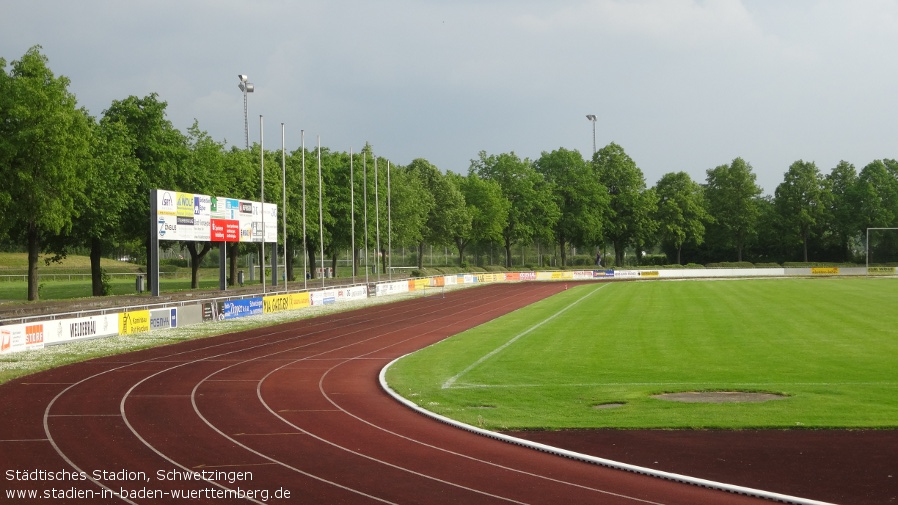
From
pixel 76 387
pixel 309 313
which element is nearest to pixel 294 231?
pixel 309 313

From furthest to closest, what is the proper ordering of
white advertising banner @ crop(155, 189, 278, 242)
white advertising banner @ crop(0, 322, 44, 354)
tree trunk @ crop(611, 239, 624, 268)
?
tree trunk @ crop(611, 239, 624, 268) < white advertising banner @ crop(155, 189, 278, 242) < white advertising banner @ crop(0, 322, 44, 354)

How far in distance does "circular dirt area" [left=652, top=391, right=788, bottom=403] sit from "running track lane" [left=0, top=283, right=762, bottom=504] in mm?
5965

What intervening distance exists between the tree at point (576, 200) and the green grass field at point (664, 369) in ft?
252

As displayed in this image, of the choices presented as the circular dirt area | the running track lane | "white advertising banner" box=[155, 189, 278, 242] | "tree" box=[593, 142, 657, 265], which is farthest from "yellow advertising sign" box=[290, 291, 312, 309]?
"tree" box=[593, 142, 657, 265]

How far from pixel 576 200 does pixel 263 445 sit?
4327 inches

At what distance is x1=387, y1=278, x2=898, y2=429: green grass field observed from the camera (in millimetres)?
17328

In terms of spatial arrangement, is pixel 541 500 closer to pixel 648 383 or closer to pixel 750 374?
pixel 648 383

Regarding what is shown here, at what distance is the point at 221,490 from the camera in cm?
1255

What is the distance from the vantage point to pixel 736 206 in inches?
4970

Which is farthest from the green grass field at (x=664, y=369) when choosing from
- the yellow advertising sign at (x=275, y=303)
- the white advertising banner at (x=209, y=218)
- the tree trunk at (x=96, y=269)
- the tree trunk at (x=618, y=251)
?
the tree trunk at (x=618, y=251)

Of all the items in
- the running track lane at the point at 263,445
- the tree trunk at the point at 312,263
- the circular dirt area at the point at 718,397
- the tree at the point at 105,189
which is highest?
the tree at the point at 105,189

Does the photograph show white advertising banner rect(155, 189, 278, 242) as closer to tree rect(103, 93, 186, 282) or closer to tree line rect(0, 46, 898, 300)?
tree line rect(0, 46, 898, 300)

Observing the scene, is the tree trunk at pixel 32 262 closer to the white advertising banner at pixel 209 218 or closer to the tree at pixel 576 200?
the white advertising banner at pixel 209 218

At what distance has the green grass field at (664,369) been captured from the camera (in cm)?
1733
